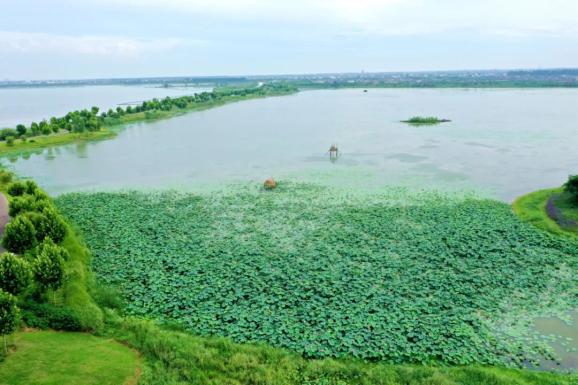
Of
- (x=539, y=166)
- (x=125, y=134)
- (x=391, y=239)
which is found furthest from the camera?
(x=125, y=134)

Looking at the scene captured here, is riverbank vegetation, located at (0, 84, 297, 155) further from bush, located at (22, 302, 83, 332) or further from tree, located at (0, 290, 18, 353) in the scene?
tree, located at (0, 290, 18, 353)

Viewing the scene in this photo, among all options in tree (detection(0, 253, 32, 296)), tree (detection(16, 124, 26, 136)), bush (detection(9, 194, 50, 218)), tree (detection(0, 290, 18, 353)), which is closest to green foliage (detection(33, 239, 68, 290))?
tree (detection(0, 253, 32, 296))

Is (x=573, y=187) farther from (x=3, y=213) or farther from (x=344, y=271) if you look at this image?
(x=3, y=213)

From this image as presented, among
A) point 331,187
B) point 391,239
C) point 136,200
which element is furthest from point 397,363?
point 136,200

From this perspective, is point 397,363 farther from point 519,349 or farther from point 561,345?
point 561,345

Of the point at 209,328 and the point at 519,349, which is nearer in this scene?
the point at 519,349

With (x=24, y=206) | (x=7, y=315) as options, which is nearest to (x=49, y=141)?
(x=24, y=206)
